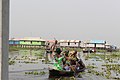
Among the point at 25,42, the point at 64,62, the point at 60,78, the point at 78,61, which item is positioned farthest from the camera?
the point at 25,42

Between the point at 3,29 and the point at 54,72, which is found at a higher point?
the point at 3,29

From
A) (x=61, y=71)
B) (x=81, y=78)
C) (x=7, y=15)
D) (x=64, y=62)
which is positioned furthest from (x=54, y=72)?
(x=7, y=15)

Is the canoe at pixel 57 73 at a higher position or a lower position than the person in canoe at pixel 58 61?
lower

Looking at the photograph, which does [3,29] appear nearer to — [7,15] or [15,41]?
[7,15]

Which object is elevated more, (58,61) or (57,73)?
(58,61)

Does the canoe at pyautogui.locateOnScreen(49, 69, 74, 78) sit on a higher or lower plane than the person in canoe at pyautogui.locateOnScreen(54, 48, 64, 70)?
lower

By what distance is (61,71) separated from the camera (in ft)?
59.7

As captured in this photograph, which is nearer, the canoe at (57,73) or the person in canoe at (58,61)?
the canoe at (57,73)

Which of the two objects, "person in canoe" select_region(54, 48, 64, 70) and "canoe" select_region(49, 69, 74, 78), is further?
"person in canoe" select_region(54, 48, 64, 70)

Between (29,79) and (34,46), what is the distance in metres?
91.8

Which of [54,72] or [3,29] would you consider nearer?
[3,29]

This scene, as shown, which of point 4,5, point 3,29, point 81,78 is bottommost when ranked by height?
point 81,78

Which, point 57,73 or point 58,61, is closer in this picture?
point 57,73

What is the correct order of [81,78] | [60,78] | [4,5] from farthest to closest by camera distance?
1. [81,78]
2. [60,78]
3. [4,5]
